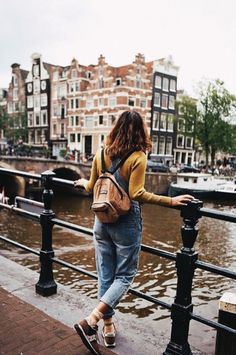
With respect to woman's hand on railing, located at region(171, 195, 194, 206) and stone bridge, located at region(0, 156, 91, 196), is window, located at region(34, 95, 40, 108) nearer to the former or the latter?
stone bridge, located at region(0, 156, 91, 196)

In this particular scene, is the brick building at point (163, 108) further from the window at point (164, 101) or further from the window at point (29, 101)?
the window at point (29, 101)

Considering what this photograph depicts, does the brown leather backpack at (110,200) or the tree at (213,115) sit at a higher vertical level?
the tree at (213,115)

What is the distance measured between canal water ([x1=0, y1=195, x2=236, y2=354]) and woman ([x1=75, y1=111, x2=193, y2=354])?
72cm

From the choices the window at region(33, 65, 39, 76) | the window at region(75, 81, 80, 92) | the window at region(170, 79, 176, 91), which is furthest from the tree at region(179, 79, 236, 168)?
the window at region(33, 65, 39, 76)

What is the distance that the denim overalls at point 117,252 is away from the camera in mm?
1888

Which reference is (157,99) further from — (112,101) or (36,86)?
(36,86)

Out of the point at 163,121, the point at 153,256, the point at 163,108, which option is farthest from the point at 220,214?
the point at 163,108

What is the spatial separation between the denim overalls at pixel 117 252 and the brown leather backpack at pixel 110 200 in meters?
0.06

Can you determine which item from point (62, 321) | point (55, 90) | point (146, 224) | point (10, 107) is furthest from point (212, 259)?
point (10, 107)

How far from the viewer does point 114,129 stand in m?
1.93

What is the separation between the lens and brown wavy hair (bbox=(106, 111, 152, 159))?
1860 millimetres

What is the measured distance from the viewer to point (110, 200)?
1.79 meters

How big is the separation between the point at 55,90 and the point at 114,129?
38388 millimetres

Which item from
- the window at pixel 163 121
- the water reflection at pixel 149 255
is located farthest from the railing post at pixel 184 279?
the window at pixel 163 121
